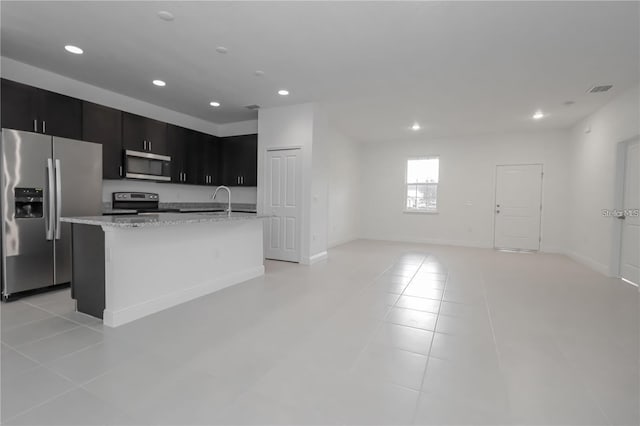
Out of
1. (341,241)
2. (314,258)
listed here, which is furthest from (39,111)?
(341,241)

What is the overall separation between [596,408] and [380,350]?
123 cm

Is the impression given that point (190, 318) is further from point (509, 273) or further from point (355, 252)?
point (509, 273)

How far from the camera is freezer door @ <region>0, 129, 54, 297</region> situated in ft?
10.2

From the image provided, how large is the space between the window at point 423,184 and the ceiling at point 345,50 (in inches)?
108

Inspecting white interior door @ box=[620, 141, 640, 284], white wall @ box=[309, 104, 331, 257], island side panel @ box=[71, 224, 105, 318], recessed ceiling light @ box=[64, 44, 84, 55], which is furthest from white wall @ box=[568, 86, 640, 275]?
recessed ceiling light @ box=[64, 44, 84, 55]

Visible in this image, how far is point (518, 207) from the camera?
6.99 meters

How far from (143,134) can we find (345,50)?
361cm

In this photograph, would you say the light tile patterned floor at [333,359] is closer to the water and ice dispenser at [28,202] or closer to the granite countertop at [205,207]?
the water and ice dispenser at [28,202]

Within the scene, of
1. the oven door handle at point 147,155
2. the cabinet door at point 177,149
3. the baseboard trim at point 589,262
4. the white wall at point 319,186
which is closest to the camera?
the oven door handle at point 147,155

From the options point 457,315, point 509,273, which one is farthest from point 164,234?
point 509,273

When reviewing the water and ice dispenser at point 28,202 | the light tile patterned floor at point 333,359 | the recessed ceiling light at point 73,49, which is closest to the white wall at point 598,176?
the light tile patterned floor at point 333,359

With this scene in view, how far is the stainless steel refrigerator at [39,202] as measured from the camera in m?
3.14

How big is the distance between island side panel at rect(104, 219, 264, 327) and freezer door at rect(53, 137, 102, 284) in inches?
57.7

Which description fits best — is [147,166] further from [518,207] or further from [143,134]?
[518,207]
